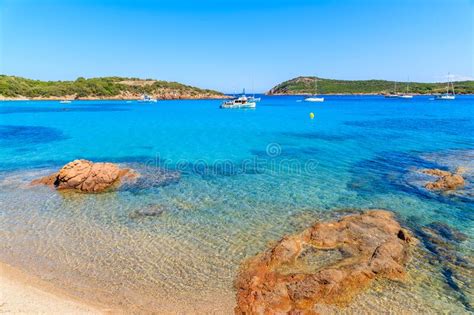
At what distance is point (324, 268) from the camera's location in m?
10.5

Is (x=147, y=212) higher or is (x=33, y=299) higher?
(x=147, y=212)

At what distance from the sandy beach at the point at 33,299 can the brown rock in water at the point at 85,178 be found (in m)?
9.38

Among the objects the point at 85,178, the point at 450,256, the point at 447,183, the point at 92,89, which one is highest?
the point at 92,89

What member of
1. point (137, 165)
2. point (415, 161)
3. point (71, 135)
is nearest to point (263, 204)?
point (137, 165)

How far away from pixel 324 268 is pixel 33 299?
8.61 meters

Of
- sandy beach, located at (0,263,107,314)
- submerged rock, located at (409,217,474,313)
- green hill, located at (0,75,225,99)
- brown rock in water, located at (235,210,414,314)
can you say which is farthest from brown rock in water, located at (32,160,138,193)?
green hill, located at (0,75,225,99)

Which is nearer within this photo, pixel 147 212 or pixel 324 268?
pixel 324 268

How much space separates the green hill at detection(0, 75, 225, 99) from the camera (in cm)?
13338

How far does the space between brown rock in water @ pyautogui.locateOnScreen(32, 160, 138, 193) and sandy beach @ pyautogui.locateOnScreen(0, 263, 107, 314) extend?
938cm

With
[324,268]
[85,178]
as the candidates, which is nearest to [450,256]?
[324,268]

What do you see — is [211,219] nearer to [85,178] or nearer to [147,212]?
[147,212]

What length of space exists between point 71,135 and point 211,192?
107 ft

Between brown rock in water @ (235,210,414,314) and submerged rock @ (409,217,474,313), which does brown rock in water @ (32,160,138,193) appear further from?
submerged rock @ (409,217,474,313)

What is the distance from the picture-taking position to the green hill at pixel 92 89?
133 metres
